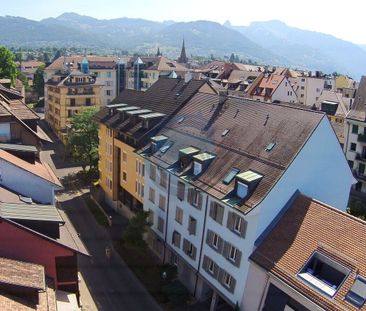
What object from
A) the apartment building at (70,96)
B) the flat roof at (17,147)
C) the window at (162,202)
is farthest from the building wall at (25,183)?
the apartment building at (70,96)

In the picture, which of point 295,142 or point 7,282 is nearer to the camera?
point 7,282

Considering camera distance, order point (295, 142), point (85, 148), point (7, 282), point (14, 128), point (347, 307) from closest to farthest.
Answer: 1. point (7, 282)
2. point (347, 307)
3. point (295, 142)
4. point (14, 128)
5. point (85, 148)

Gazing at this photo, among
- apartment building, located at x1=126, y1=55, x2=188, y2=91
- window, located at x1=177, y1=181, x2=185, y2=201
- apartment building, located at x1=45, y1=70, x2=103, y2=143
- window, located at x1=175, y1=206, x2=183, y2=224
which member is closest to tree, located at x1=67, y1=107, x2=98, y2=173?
apartment building, located at x1=45, y1=70, x2=103, y2=143

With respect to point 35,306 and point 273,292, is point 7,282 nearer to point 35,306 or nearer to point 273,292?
point 35,306

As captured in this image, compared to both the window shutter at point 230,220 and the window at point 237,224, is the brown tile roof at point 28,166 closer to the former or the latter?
the window shutter at point 230,220

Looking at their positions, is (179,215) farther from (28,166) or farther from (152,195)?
(28,166)

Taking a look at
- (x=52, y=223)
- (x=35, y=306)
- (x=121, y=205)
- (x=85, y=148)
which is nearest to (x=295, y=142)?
(x=52, y=223)
